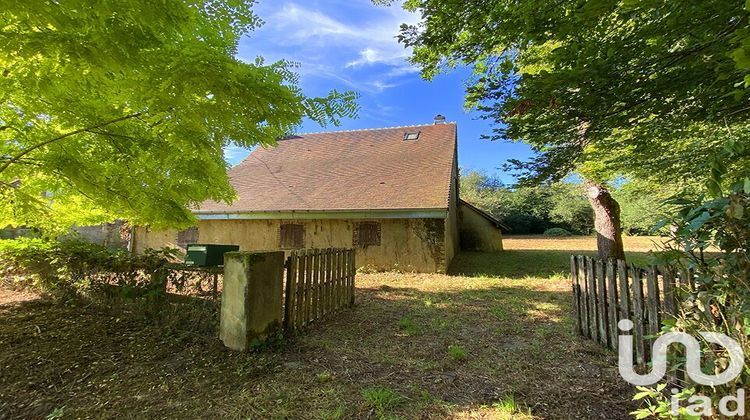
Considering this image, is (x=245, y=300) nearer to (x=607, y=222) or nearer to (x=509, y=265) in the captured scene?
(x=607, y=222)

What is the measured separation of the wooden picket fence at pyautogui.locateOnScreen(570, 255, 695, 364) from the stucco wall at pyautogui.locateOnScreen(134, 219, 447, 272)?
619 cm

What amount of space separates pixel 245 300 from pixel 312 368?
1091 millimetres

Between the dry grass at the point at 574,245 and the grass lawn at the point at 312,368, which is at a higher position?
the dry grass at the point at 574,245

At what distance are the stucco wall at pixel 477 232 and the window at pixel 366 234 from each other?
739 centimetres

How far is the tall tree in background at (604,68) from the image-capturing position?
2562 millimetres

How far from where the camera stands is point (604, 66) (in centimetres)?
281

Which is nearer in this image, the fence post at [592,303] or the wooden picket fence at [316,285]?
the fence post at [592,303]

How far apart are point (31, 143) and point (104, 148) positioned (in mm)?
693

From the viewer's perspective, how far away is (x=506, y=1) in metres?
3.44

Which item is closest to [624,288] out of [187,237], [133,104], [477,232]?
[133,104]

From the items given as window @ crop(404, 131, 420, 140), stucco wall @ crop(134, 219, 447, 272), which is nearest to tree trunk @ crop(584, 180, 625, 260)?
stucco wall @ crop(134, 219, 447, 272)

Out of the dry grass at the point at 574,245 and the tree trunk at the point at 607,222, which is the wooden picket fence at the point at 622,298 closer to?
the tree trunk at the point at 607,222

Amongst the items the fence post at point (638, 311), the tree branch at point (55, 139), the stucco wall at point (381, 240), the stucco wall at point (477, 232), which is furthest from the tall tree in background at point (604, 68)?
the stucco wall at point (477, 232)

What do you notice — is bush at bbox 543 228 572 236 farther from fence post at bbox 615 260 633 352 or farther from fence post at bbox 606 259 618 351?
fence post at bbox 615 260 633 352
